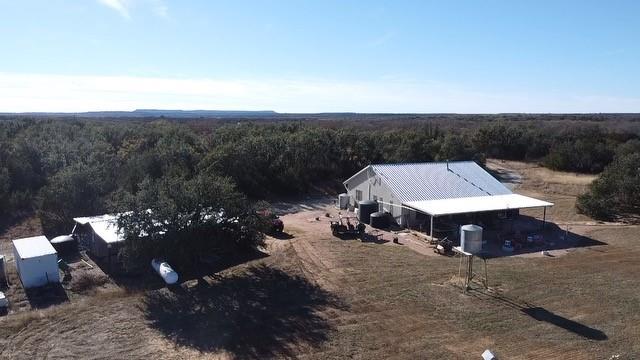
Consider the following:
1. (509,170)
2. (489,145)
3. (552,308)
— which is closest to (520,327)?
(552,308)

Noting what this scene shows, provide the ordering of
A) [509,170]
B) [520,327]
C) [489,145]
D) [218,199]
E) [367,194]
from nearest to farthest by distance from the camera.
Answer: [520,327]
[218,199]
[367,194]
[509,170]
[489,145]

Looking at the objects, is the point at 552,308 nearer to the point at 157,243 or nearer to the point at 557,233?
the point at 557,233

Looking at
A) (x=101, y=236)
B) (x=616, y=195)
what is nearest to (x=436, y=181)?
(x=616, y=195)

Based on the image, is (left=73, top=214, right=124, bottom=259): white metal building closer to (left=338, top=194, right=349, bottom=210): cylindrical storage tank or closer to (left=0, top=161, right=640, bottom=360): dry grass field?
(left=0, top=161, right=640, bottom=360): dry grass field

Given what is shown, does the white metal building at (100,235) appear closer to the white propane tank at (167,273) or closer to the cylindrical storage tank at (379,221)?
the white propane tank at (167,273)

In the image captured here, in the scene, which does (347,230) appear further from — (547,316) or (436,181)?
(547,316)

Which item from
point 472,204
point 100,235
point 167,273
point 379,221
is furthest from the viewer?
point 379,221
